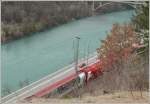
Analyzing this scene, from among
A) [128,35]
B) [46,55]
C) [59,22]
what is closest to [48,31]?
[59,22]

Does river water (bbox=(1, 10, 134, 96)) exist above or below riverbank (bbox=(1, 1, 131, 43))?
below

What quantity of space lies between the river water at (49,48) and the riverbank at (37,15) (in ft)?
0.56

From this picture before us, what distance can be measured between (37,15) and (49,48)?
0.75 meters

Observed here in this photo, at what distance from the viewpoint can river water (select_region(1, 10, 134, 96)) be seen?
5.43 m

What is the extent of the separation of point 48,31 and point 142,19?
2.86m

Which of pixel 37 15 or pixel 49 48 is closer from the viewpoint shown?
pixel 37 15

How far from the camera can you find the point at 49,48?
657 centimetres

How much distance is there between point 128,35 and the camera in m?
4.83

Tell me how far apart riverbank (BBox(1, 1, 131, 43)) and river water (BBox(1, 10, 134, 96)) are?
0.17 meters

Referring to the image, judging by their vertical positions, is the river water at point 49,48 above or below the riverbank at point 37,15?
below

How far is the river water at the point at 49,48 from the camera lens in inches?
214

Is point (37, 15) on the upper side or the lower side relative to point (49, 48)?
upper

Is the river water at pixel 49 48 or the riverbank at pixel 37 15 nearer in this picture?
the riverbank at pixel 37 15

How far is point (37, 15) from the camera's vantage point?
6039 millimetres
